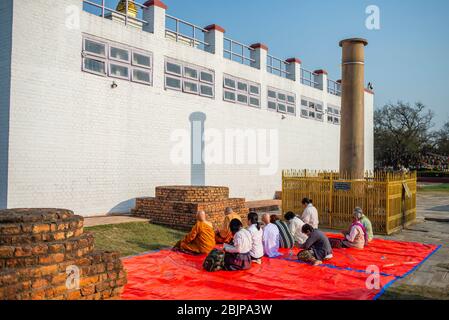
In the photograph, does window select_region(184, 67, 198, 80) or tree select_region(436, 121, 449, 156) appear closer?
window select_region(184, 67, 198, 80)

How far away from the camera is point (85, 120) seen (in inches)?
510

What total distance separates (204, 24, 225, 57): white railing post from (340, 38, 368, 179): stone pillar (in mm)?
6114

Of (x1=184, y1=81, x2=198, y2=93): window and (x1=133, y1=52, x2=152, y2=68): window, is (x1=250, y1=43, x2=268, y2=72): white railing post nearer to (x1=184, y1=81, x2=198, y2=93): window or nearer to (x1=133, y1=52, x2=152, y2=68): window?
(x1=184, y1=81, x2=198, y2=93): window

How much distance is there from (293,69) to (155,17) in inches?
432

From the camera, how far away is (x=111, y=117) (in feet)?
45.0

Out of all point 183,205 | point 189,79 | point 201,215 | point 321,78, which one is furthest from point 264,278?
point 321,78

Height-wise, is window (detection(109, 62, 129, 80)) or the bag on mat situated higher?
window (detection(109, 62, 129, 80))

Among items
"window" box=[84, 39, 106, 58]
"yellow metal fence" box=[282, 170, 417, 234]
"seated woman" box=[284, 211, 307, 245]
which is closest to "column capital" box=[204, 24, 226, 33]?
"window" box=[84, 39, 106, 58]

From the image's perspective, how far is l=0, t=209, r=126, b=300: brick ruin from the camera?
15.6ft

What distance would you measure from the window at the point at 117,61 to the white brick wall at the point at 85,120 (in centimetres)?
24

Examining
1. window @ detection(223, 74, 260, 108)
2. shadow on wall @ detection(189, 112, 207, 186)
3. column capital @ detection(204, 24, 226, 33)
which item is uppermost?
column capital @ detection(204, 24, 226, 33)

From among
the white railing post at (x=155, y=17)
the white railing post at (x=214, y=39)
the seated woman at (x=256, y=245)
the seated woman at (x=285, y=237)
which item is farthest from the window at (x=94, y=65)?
the seated woman at (x=256, y=245)

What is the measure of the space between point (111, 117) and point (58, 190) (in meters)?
3.02
